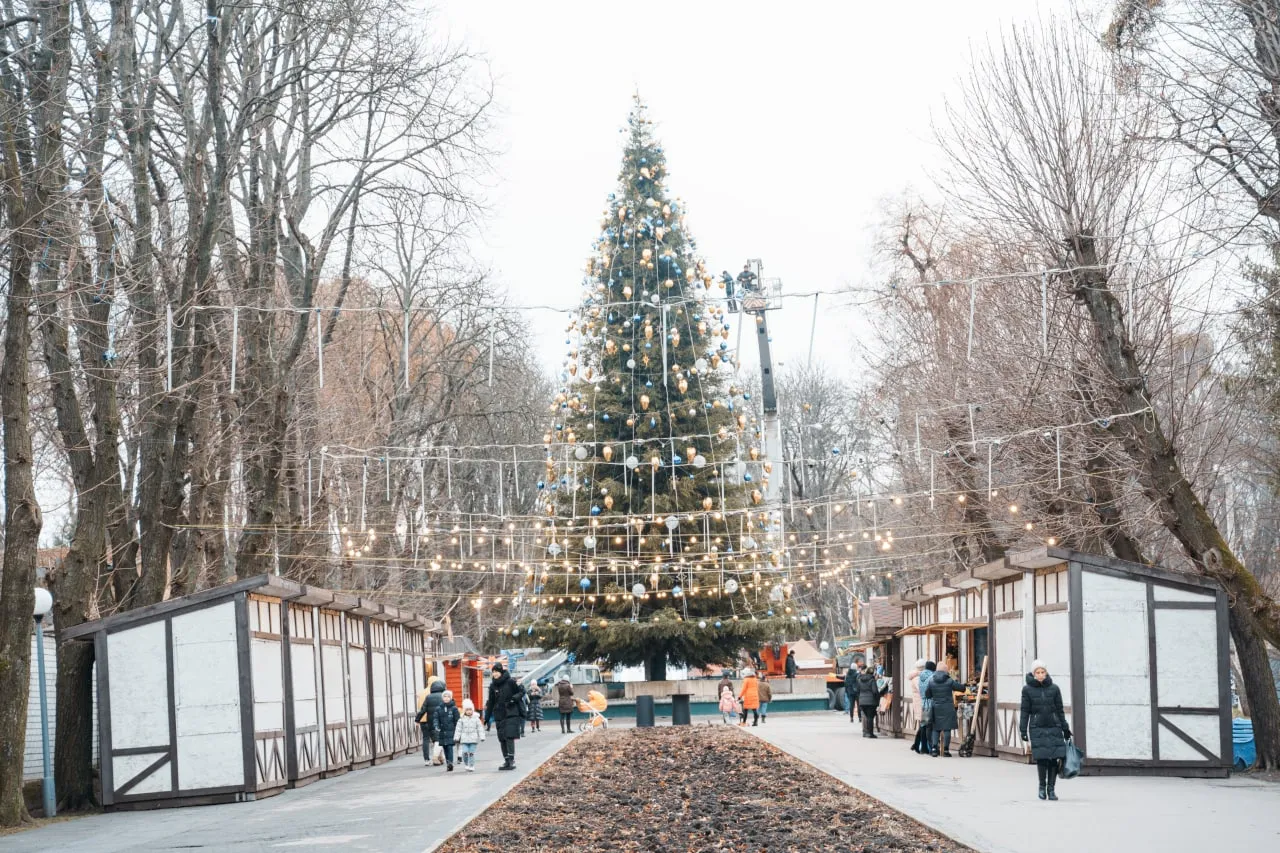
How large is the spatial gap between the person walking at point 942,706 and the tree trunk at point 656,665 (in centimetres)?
1973

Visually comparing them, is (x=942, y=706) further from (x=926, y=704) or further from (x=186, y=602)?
(x=186, y=602)

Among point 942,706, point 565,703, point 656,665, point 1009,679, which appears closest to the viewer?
point 1009,679

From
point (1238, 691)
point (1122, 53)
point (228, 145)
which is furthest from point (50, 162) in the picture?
point (1238, 691)

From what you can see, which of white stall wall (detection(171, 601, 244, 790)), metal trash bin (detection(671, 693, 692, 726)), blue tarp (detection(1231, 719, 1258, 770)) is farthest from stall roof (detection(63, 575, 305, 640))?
metal trash bin (detection(671, 693, 692, 726))

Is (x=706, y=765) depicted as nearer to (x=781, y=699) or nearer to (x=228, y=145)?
(x=228, y=145)

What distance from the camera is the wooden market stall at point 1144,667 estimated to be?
1969 centimetres

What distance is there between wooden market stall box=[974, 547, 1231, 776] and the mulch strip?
353cm

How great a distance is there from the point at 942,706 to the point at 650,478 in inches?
780

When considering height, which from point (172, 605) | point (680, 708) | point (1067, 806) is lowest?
point (680, 708)

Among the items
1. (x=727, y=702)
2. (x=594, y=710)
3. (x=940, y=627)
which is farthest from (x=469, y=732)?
(x=727, y=702)

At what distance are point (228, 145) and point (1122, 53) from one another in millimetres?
13302

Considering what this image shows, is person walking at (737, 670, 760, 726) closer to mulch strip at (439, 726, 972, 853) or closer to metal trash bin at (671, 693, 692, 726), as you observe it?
metal trash bin at (671, 693, 692, 726)

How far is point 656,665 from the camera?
148 ft

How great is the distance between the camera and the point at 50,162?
59.2 ft
